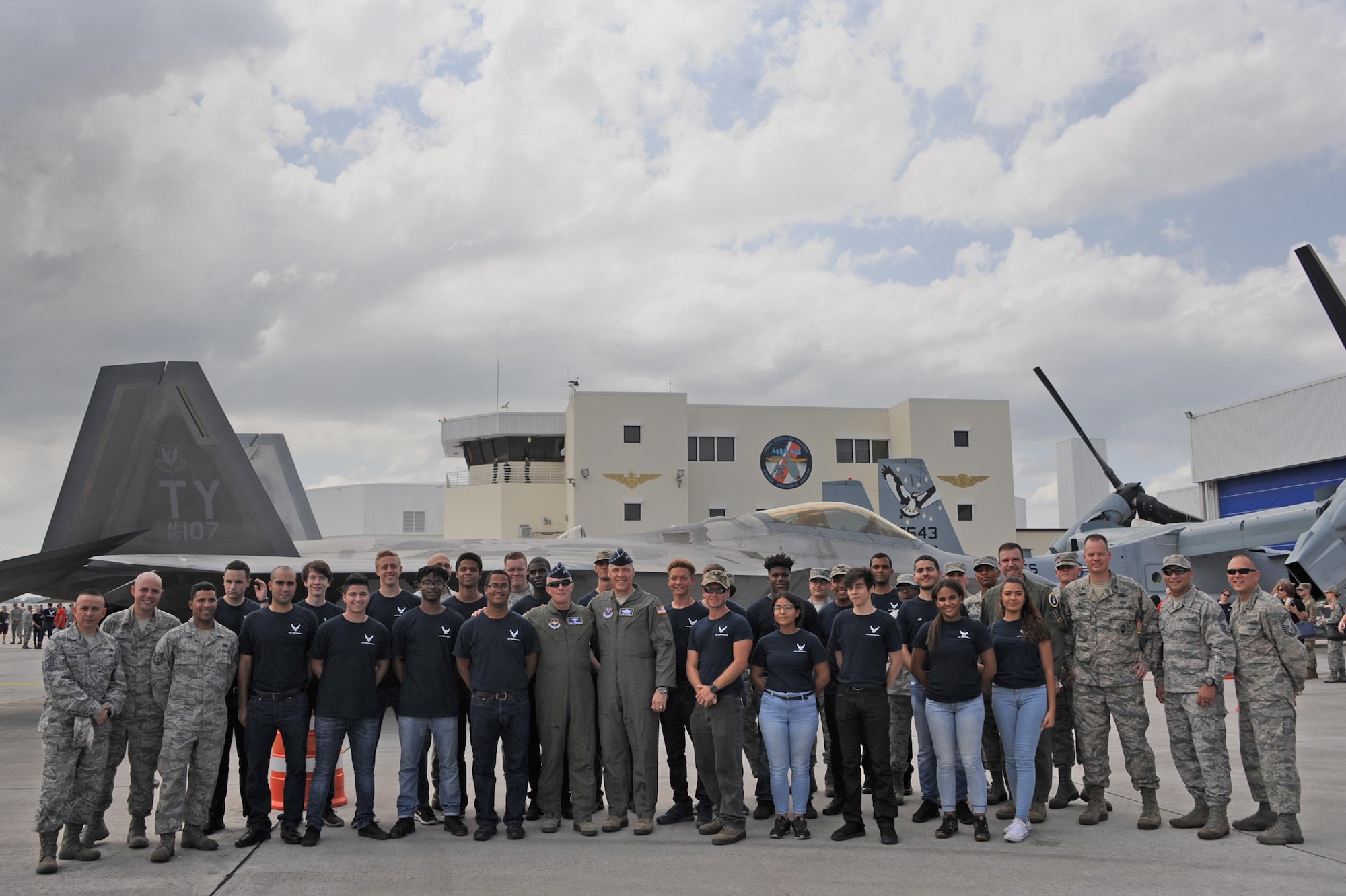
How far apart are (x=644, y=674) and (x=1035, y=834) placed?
282 cm

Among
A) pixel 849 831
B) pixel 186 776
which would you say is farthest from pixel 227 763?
pixel 849 831

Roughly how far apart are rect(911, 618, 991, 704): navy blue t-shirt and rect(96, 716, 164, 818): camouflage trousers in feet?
16.6

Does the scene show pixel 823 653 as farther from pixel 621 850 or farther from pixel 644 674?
pixel 621 850

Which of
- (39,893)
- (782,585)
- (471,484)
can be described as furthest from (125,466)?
(471,484)

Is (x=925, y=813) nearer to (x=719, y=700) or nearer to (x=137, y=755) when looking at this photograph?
(x=719, y=700)

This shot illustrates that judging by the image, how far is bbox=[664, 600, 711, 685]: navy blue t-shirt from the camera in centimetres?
662

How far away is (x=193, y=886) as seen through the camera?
501 cm

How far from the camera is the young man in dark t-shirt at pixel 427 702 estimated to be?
625 centimetres

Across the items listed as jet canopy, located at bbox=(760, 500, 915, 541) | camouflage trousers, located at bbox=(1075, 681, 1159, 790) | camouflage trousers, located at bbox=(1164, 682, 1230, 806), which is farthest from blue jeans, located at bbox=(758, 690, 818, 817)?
jet canopy, located at bbox=(760, 500, 915, 541)

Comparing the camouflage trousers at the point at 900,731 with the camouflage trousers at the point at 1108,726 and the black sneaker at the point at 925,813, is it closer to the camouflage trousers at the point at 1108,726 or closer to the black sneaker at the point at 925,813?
the black sneaker at the point at 925,813

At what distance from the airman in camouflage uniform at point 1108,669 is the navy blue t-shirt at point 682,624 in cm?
274

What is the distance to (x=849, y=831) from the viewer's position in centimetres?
606

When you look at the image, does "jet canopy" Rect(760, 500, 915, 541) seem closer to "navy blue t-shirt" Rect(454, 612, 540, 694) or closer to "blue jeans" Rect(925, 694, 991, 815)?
"blue jeans" Rect(925, 694, 991, 815)

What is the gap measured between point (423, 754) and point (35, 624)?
36.3m
